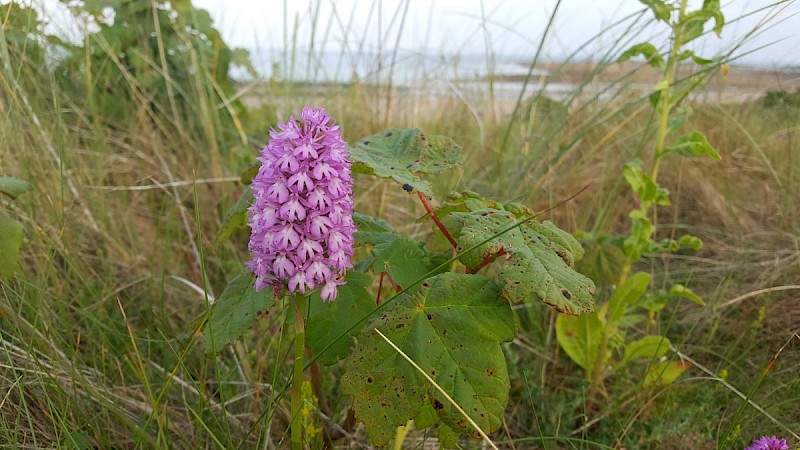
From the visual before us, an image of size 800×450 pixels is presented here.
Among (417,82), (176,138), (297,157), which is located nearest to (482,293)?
(297,157)

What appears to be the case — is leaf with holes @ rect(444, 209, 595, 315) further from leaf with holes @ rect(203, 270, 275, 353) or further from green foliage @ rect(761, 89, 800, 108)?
green foliage @ rect(761, 89, 800, 108)

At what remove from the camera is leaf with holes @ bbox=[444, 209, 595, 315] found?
1.22 m

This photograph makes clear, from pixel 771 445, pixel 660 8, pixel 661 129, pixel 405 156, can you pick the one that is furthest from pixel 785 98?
pixel 405 156

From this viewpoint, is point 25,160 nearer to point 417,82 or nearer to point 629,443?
point 629,443

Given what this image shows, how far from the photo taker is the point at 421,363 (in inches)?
49.0

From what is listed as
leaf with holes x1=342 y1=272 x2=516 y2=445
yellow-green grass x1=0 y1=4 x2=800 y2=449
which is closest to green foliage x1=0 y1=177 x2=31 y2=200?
yellow-green grass x1=0 y1=4 x2=800 y2=449

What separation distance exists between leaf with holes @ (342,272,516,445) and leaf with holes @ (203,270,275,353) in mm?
264

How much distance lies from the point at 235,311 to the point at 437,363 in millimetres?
495

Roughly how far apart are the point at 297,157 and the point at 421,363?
48 cm

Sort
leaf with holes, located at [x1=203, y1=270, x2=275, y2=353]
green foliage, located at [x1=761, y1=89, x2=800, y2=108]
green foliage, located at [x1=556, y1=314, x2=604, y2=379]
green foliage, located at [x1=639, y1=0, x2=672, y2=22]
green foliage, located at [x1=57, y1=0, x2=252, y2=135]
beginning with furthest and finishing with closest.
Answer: green foliage, located at [x1=761, y1=89, x2=800, y2=108] < green foliage, located at [x1=57, y1=0, x2=252, y2=135] < green foliage, located at [x1=556, y1=314, x2=604, y2=379] < green foliage, located at [x1=639, y1=0, x2=672, y2=22] < leaf with holes, located at [x1=203, y1=270, x2=275, y2=353]

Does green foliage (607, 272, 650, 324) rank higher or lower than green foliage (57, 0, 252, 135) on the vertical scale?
lower

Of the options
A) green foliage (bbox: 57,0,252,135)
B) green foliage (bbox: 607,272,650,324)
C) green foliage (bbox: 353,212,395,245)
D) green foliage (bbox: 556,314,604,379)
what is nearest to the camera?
green foliage (bbox: 353,212,395,245)

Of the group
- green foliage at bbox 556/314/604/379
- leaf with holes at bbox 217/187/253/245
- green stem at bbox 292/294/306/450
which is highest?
leaf with holes at bbox 217/187/253/245

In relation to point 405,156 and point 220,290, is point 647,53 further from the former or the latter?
point 220,290
